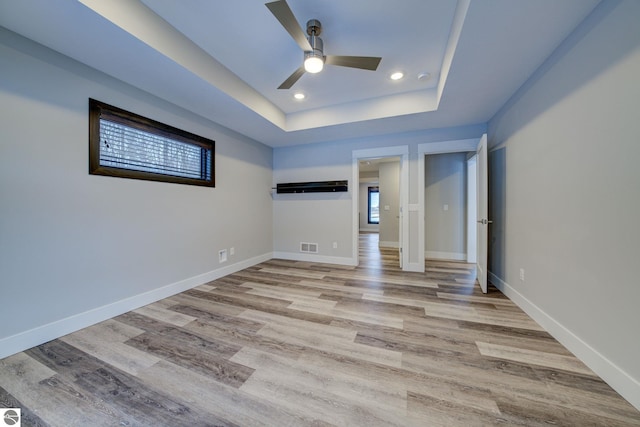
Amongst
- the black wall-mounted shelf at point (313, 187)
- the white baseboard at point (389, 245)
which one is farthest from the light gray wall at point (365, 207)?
the black wall-mounted shelf at point (313, 187)

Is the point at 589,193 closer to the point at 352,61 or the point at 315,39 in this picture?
the point at 352,61

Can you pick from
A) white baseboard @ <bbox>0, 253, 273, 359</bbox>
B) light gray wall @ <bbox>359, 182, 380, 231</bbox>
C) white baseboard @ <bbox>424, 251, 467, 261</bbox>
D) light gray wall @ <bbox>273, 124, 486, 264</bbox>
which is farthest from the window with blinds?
light gray wall @ <bbox>359, 182, 380, 231</bbox>

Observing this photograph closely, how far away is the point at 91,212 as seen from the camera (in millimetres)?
2139

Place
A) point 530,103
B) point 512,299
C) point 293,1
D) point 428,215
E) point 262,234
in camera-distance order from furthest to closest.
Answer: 1. point 428,215
2. point 262,234
3. point 512,299
4. point 530,103
5. point 293,1

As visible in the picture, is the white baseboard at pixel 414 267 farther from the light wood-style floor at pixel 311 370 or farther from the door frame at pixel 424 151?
the light wood-style floor at pixel 311 370

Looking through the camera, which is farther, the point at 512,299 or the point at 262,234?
the point at 262,234

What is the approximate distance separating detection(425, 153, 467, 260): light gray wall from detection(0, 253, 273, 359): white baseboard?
14.8 ft

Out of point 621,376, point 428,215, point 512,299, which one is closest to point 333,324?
point 621,376

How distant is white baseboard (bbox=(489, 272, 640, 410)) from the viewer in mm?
1278

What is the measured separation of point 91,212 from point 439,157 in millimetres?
5534

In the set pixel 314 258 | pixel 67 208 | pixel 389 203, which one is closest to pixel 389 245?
pixel 389 203

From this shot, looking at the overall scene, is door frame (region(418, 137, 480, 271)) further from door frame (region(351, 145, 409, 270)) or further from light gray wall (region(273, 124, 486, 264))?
door frame (region(351, 145, 409, 270))

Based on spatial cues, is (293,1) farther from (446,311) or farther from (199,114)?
(446,311)

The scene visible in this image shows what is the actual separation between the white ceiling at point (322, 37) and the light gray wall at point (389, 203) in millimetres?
3238
